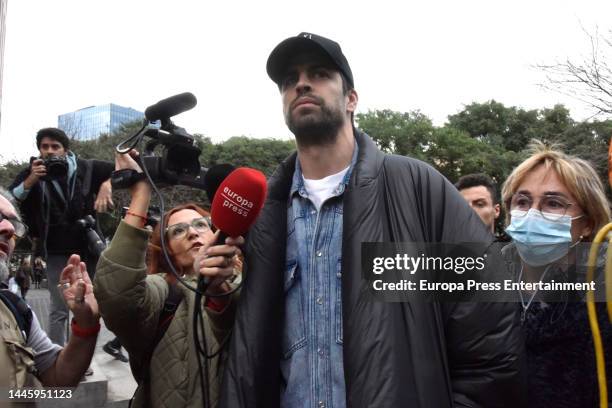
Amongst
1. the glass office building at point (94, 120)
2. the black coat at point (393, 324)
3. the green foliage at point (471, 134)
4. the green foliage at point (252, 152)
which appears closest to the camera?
the black coat at point (393, 324)

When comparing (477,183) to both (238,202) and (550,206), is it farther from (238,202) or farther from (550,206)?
(238,202)

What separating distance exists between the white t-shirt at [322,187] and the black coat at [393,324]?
118 mm

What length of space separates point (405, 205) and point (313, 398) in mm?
676

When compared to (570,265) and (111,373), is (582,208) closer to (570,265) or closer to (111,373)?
(570,265)

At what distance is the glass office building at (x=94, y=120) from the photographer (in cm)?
2538

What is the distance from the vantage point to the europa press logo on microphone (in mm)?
1694

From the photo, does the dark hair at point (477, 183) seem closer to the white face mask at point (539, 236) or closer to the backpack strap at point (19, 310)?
the white face mask at point (539, 236)

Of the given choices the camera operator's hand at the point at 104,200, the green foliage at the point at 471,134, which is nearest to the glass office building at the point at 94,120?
the green foliage at the point at 471,134

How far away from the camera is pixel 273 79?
6.62 feet

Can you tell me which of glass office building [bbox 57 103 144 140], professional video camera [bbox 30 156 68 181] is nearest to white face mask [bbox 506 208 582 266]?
professional video camera [bbox 30 156 68 181]

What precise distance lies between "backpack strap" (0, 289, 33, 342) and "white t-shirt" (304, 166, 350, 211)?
1.26 meters

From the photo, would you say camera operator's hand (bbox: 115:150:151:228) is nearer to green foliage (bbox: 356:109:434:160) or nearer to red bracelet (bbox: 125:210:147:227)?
red bracelet (bbox: 125:210:147:227)

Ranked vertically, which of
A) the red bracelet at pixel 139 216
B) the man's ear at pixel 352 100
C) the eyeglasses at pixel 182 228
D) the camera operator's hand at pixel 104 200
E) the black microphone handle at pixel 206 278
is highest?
the man's ear at pixel 352 100

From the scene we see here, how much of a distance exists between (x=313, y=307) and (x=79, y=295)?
39.9 inches
